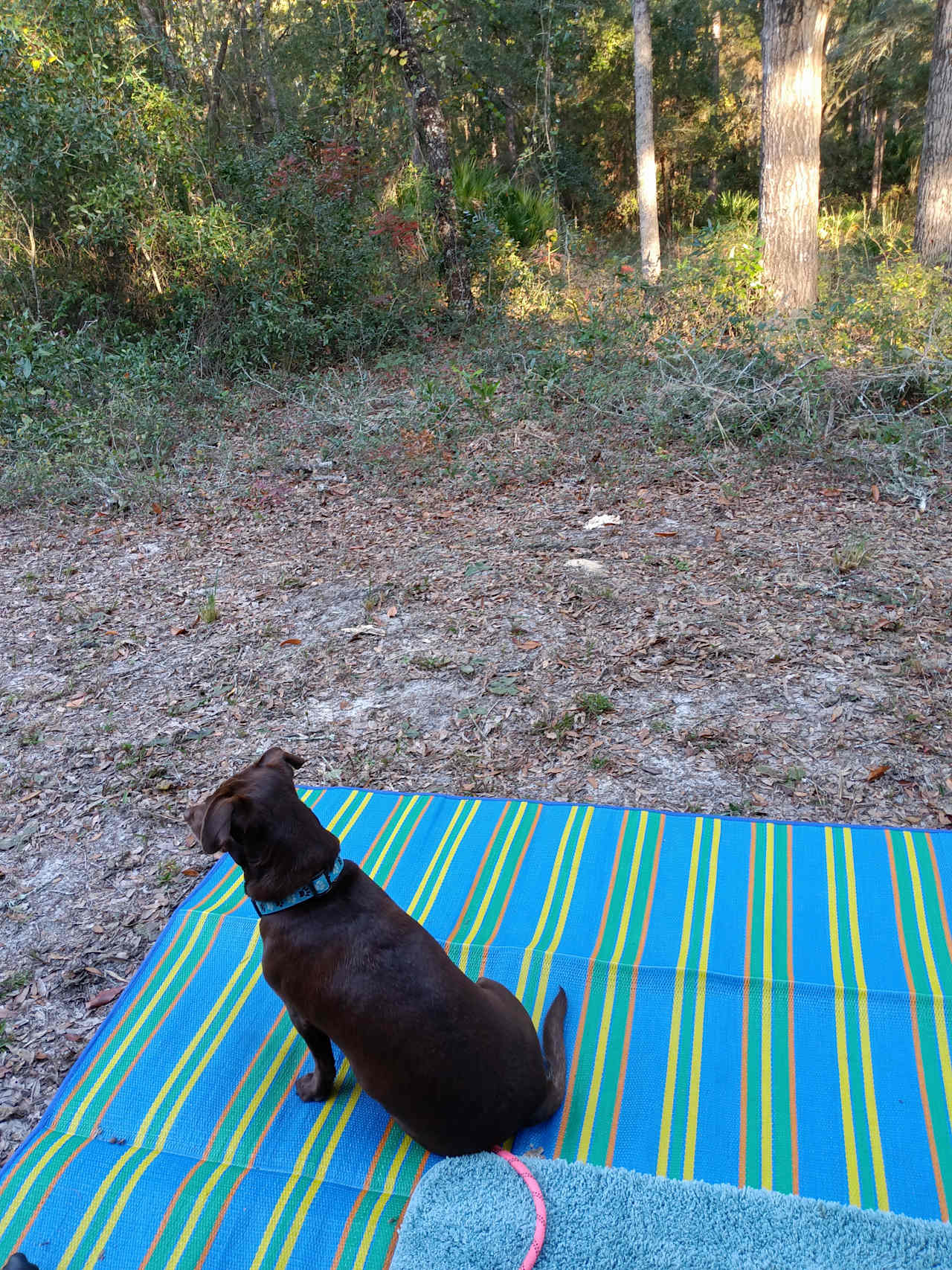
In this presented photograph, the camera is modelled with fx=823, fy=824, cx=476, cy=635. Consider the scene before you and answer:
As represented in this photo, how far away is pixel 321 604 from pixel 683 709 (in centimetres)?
229

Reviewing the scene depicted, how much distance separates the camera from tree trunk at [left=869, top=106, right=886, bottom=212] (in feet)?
52.7

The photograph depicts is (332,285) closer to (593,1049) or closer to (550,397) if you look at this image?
(550,397)

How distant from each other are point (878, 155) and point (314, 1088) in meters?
19.4

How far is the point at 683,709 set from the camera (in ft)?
11.8

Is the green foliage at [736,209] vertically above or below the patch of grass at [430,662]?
above

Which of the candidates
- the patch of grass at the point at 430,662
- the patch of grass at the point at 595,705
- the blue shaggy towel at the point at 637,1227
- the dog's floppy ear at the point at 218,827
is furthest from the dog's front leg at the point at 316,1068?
the patch of grass at the point at 430,662

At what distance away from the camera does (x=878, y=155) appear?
1609 centimetres

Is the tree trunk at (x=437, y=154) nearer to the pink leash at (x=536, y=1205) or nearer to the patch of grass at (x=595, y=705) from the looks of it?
the patch of grass at (x=595, y=705)

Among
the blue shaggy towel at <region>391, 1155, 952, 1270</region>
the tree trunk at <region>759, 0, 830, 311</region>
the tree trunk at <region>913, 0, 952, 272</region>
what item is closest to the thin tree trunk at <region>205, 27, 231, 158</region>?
the tree trunk at <region>759, 0, 830, 311</region>

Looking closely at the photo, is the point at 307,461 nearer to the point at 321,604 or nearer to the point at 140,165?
the point at 321,604

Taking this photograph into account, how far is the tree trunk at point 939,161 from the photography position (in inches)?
354

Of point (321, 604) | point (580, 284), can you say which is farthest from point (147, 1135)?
point (580, 284)

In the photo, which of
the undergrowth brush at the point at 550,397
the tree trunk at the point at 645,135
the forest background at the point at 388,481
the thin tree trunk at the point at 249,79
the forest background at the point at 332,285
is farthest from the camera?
the thin tree trunk at the point at 249,79

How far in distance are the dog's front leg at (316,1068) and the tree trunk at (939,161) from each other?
1008 centimetres
